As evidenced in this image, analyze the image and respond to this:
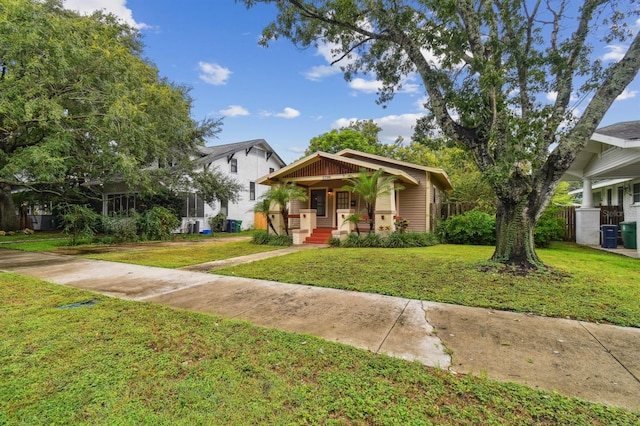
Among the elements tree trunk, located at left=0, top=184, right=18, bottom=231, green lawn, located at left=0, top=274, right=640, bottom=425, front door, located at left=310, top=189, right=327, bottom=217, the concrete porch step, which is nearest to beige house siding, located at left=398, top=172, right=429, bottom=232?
the concrete porch step

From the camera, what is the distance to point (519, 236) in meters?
6.49

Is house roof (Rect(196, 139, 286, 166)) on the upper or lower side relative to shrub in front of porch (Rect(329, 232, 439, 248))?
upper

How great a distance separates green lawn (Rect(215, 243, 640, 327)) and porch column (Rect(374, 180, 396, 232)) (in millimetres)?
3536

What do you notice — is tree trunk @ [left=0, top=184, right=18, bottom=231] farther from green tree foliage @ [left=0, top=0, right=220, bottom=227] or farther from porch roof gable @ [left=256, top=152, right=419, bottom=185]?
porch roof gable @ [left=256, top=152, right=419, bottom=185]

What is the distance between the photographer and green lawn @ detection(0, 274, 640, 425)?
1994 millimetres

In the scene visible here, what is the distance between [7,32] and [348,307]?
470 inches

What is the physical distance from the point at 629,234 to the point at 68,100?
2111cm

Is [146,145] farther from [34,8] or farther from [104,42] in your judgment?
[34,8]

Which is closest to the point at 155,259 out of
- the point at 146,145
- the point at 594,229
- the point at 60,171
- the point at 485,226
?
the point at 60,171

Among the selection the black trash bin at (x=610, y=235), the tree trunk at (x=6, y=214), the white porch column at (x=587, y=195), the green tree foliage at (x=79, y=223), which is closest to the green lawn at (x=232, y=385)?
the green tree foliage at (x=79, y=223)

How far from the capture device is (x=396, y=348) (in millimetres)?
2996

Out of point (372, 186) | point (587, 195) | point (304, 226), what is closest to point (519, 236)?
point (372, 186)

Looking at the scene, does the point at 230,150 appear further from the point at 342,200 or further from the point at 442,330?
the point at 442,330

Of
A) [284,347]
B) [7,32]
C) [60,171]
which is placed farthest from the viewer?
[60,171]
